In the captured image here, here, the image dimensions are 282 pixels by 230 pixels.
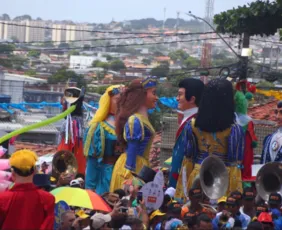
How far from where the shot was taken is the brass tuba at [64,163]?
11930 millimetres

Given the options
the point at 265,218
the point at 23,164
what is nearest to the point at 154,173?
the point at 265,218

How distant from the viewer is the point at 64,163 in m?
12.1

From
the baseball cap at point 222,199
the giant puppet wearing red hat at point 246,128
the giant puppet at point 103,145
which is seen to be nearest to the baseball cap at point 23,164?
the baseball cap at point 222,199

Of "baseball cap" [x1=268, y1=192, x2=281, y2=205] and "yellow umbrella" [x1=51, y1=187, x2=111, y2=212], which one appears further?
"baseball cap" [x1=268, y1=192, x2=281, y2=205]

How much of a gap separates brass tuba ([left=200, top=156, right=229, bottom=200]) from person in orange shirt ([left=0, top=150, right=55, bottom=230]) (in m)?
2.49

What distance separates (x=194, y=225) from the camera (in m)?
8.18

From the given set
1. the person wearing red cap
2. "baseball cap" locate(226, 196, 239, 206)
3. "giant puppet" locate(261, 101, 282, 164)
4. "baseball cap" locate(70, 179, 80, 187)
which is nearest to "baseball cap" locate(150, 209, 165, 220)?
"baseball cap" locate(226, 196, 239, 206)

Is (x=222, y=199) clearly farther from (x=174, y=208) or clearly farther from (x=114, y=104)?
(x=114, y=104)

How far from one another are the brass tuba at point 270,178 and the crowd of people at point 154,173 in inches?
2.3

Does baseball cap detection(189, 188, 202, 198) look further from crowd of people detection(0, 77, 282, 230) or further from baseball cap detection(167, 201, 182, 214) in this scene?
baseball cap detection(167, 201, 182, 214)

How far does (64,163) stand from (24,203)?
442 cm

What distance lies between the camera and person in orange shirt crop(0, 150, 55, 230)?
7621 mm

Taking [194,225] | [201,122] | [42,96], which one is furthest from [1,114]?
[42,96]

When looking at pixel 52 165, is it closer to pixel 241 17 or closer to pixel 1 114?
pixel 241 17
